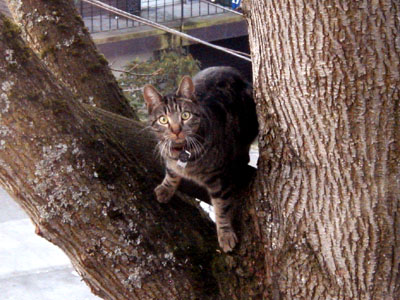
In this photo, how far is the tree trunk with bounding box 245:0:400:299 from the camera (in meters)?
1.91

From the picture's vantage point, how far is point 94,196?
84.9 inches

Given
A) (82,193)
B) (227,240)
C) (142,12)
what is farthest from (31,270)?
(142,12)

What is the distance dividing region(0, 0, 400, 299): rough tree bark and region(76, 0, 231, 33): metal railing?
→ 6.64m

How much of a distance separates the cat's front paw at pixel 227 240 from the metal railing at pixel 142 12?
21.4ft

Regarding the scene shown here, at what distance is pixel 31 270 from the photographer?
6.20 metres

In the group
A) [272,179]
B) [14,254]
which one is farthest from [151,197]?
[14,254]

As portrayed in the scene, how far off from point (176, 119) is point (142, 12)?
697cm

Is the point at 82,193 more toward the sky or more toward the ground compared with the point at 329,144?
more toward the ground

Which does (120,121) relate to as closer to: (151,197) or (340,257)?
(151,197)

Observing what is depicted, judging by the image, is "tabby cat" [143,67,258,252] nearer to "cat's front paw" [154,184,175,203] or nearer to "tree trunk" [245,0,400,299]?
"cat's front paw" [154,184,175,203]

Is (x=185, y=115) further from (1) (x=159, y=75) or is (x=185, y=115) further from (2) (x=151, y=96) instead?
(1) (x=159, y=75)

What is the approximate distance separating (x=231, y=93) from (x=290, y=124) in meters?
1.03

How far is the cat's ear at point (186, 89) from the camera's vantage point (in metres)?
2.77

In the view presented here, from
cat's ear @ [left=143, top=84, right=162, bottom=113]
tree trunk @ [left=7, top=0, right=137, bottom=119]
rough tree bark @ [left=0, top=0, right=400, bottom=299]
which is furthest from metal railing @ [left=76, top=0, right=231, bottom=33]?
rough tree bark @ [left=0, top=0, right=400, bottom=299]
